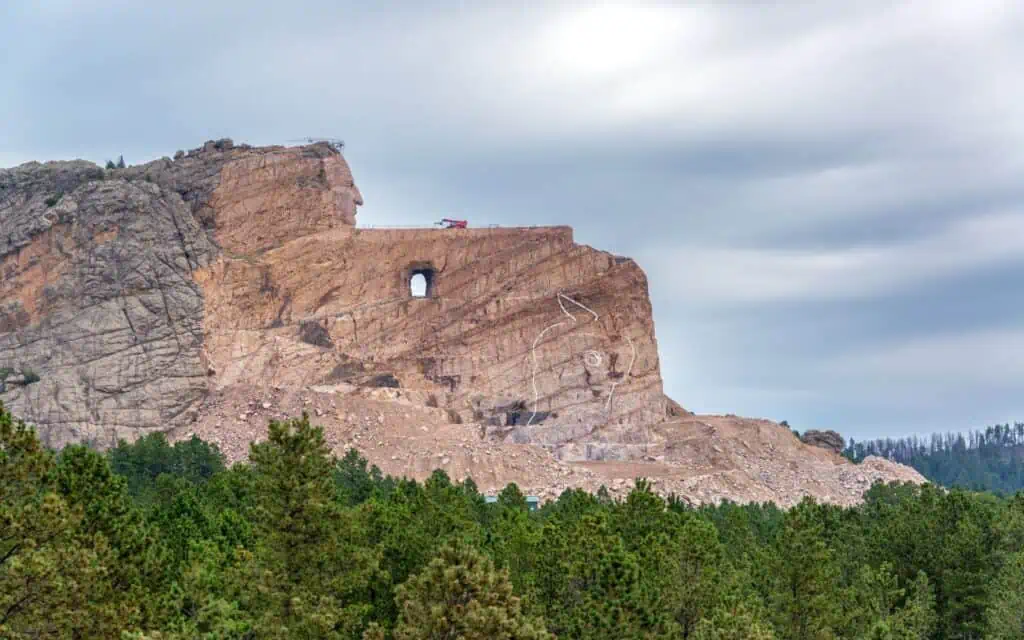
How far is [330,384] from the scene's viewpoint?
125500 millimetres

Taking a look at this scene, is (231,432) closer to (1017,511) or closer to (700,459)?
(700,459)

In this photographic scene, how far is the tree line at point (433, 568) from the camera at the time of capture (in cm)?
3497

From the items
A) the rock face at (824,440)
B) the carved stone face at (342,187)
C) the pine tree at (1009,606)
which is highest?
→ the carved stone face at (342,187)

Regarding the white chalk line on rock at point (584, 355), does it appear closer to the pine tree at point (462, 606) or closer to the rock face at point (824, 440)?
the rock face at point (824, 440)

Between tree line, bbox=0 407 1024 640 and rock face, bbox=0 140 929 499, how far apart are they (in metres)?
54.7

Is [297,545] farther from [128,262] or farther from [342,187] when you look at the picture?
[342,187]

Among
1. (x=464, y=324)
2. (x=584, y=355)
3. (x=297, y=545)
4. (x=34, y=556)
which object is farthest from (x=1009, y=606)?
(x=464, y=324)

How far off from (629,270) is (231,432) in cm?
3480

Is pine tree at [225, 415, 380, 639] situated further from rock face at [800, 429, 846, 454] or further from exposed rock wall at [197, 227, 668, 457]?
rock face at [800, 429, 846, 454]

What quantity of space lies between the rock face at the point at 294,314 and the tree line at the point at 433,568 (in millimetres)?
54657

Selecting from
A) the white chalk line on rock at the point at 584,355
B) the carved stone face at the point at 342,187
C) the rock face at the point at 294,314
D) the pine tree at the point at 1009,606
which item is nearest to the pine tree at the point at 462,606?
the pine tree at the point at 1009,606

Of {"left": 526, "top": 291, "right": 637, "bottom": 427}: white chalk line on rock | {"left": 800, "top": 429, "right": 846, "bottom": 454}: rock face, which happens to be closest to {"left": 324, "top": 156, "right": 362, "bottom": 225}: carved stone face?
{"left": 526, "top": 291, "right": 637, "bottom": 427}: white chalk line on rock

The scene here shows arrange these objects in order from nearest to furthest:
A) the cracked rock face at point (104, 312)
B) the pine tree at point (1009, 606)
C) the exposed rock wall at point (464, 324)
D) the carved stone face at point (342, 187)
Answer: the pine tree at point (1009, 606) < the cracked rock face at point (104, 312) < the exposed rock wall at point (464, 324) < the carved stone face at point (342, 187)

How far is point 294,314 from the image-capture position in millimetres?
129500
